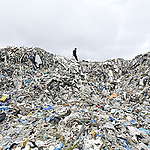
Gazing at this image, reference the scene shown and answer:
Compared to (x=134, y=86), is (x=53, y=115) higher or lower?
lower

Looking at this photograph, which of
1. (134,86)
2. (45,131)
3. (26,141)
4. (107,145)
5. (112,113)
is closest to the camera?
(107,145)

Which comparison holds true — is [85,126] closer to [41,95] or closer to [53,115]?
[53,115]

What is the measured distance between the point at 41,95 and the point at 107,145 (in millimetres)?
4230

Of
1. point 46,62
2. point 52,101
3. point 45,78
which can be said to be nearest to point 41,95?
point 52,101

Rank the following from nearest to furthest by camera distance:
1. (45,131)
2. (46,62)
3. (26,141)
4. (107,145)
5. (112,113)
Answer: (107,145) < (26,141) < (45,131) < (112,113) < (46,62)

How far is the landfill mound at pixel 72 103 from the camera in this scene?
5280 mm

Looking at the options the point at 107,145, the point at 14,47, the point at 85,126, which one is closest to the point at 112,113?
the point at 85,126

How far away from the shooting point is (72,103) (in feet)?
25.3

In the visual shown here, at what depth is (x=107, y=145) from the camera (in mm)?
4832

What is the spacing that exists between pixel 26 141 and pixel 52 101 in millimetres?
3150

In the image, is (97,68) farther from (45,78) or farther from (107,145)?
(107,145)

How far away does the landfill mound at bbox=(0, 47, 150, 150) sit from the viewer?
5.28m

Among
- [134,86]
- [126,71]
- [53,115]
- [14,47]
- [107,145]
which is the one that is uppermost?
[14,47]

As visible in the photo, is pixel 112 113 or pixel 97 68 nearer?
pixel 112 113
